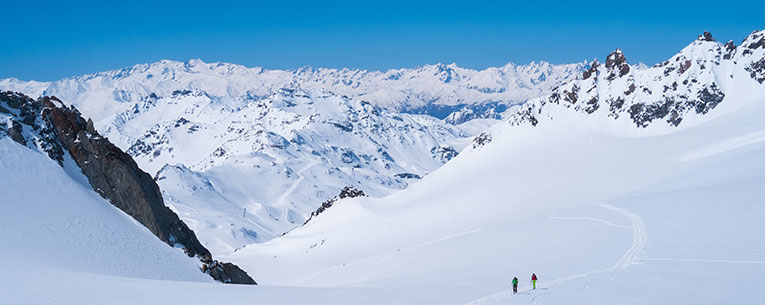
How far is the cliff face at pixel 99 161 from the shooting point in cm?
4288

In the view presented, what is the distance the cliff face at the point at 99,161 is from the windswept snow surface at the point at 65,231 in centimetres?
221

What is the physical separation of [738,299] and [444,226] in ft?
217

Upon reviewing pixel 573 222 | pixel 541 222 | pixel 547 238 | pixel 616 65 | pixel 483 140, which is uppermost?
pixel 616 65

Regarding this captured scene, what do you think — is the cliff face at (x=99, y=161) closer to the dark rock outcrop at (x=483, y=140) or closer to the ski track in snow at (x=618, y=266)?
the ski track in snow at (x=618, y=266)

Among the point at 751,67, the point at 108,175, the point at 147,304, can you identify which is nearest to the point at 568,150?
the point at 751,67

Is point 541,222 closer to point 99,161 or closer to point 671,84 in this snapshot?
point 99,161

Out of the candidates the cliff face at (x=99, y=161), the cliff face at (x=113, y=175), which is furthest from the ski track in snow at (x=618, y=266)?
the cliff face at (x=113, y=175)

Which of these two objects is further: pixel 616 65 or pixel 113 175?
pixel 616 65

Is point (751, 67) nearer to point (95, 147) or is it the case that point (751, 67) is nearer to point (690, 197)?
point (690, 197)

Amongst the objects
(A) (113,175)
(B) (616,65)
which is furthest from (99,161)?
(B) (616,65)

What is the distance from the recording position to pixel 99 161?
154ft

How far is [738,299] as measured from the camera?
21.3 m

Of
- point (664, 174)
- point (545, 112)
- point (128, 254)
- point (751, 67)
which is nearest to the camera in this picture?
point (128, 254)

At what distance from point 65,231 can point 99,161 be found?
15741mm
